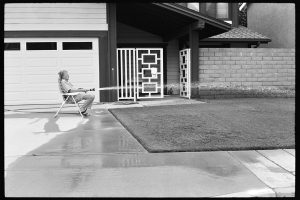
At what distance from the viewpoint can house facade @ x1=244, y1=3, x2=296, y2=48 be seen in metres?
21.2

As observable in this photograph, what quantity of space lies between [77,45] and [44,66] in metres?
1.34

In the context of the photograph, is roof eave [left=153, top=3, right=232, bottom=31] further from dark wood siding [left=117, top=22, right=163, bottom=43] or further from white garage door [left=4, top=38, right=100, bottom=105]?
dark wood siding [left=117, top=22, right=163, bottom=43]

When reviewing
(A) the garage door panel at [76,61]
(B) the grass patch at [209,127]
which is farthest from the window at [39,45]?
(B) the grass patch at [209,127]

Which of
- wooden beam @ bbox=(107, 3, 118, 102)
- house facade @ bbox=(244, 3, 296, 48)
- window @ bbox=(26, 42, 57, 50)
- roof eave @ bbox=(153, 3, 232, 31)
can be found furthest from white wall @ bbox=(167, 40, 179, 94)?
window @ bbox=(26, 42, 57, 50)

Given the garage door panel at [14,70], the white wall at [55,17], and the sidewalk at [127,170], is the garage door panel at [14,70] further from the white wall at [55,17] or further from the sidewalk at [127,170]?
the sidewalk at [127,170]

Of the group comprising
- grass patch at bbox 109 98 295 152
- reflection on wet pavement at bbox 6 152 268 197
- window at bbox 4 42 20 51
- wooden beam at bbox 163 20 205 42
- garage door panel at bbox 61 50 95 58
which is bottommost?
reflection on wet pavement at bbox 6 152 268 197

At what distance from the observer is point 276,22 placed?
22.8m

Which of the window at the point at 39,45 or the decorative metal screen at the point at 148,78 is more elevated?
the window at the point at 39,45

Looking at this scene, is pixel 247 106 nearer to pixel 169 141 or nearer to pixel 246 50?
pixel 246 50

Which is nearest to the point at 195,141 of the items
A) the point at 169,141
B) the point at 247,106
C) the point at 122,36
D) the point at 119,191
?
the point at 169,141

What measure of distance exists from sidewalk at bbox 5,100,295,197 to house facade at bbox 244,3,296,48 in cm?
1483

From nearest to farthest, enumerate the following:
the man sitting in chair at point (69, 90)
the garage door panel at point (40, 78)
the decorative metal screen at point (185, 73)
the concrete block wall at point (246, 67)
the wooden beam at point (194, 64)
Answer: the man sitting in chair at point (69, 90), the garage door panel at point (40, 78), the wooden beam at point (194, 64), the decorative metal screen at point (185, 73), the concrete block wall at point (246, 67)

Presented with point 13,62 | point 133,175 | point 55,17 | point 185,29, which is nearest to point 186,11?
point 185,29

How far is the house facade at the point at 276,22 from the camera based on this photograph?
21247 millimetres
